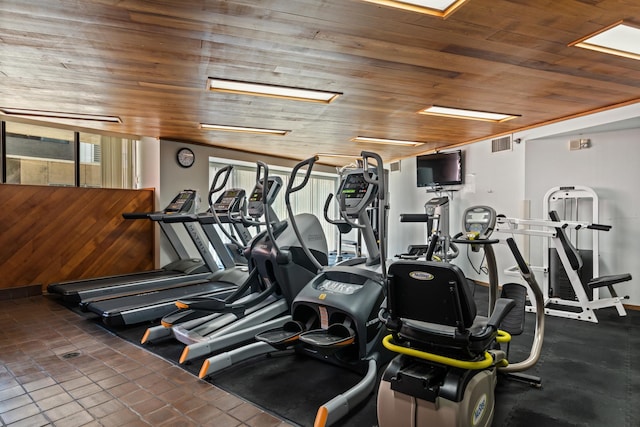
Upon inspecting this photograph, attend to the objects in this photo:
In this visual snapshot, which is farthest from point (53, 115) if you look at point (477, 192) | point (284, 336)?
point (477, 192)

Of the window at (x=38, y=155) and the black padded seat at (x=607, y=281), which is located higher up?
the window at (x=38, y=155)

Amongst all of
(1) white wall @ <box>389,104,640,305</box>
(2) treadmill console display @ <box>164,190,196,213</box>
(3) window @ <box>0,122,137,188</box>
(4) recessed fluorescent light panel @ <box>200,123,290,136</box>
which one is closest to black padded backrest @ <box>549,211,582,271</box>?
(1) white wall @ <box>389,104,640,305</box>

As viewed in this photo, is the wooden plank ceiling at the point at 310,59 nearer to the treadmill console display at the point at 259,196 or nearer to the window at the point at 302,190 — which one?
the treadmill console display at the point at 259,196

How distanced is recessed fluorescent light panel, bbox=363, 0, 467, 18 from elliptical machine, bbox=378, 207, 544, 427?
4.96 feet

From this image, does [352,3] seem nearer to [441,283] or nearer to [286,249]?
[441,283]

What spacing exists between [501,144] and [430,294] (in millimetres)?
5086

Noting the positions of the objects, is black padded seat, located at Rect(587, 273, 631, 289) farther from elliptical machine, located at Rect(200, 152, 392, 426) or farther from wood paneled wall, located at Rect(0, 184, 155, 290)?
wood paneled wall, located at Rect(0, 184, 155, 290)

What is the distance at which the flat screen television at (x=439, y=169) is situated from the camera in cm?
679

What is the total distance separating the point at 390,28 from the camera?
2.52m

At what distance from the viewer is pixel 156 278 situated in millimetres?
5570

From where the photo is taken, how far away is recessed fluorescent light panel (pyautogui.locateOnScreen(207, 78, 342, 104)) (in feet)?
12.3

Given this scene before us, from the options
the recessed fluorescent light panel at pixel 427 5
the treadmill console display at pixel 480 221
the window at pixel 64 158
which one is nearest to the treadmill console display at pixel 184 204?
the window at pixel 64 158

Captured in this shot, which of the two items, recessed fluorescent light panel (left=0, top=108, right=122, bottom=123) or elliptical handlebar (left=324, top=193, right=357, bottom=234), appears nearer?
elliptical handlebar (left=324, top=193, right=357, bottom=234)

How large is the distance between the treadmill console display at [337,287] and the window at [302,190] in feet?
17.8
